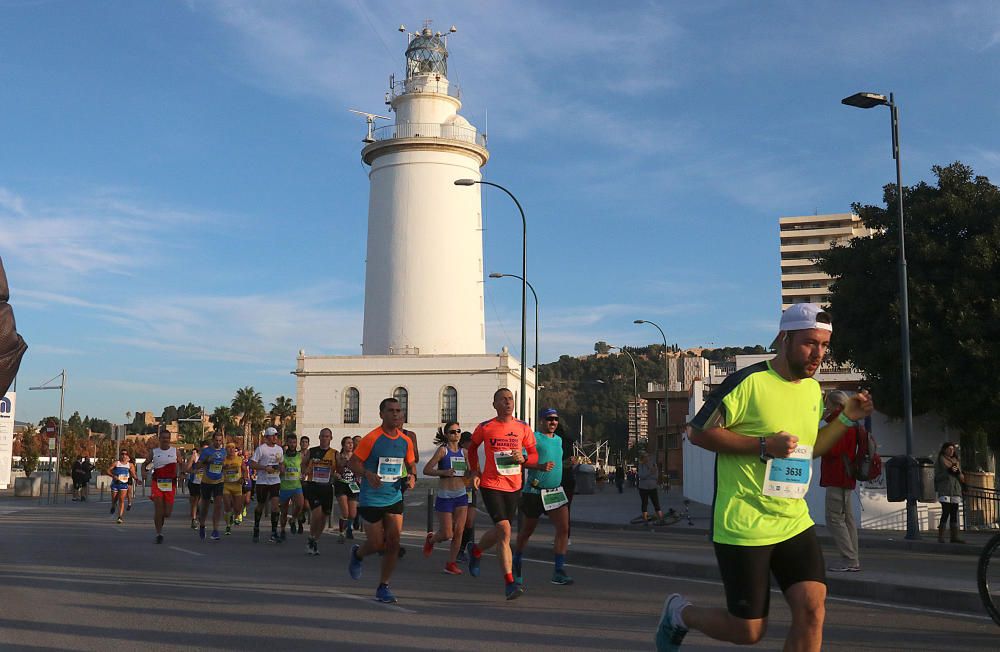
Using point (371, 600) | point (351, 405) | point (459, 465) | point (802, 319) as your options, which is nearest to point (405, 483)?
point (371, 600)

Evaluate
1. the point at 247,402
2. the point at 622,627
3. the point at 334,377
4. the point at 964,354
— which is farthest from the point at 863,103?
the point at 247,402

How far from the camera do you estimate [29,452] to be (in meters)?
72.9

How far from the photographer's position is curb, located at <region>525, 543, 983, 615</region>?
394 inches

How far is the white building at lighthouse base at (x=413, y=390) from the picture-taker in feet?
198

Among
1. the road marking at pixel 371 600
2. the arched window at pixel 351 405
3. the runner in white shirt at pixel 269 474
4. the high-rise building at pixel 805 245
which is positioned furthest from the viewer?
the high-rise building at pixel 805 245

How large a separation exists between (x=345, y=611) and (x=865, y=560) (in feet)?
27.6

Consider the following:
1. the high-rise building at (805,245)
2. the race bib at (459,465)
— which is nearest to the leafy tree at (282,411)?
the high-rise building at (805,245)

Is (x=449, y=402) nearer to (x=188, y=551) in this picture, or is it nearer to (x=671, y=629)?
(x=188, y=551)

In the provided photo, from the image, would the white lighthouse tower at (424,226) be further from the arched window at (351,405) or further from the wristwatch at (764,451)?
the wristwatch at (764,451)

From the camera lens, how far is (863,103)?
774 inches

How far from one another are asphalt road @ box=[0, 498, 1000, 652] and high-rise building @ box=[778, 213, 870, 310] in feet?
392

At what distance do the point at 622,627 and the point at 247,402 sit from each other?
92.9 metres

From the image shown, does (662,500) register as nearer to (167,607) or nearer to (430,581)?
(430,581)

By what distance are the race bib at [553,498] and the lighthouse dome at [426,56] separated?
51.3 metres
